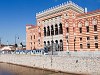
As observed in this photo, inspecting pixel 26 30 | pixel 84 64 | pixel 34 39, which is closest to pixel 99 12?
pixel 84 64

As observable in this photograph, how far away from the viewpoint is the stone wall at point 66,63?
95.2 feet

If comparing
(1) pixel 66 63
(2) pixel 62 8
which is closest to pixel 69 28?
(2) pixel 62 8

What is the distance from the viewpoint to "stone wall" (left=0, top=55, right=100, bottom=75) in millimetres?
29013

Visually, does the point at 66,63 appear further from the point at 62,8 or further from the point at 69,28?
the point at 62,8

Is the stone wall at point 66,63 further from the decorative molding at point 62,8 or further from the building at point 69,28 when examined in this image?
the decorative molding at point 62,8

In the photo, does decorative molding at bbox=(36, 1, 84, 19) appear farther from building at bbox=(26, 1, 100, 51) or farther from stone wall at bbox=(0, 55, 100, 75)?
stone wall at bbox=(0, 55, 100, 75)

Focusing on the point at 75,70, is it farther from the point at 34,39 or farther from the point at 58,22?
the point at 34,39

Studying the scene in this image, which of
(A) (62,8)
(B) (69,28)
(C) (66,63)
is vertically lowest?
(C) (66,63)

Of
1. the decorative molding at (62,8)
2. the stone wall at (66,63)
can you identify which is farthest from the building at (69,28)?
the stone wall at (66,63)

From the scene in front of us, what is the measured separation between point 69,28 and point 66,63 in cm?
1409

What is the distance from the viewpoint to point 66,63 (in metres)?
33.5

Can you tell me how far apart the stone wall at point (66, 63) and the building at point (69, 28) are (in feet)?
24.5

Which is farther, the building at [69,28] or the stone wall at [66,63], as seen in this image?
the building at [69,28]

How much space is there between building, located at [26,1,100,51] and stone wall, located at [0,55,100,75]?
24.5 feet
